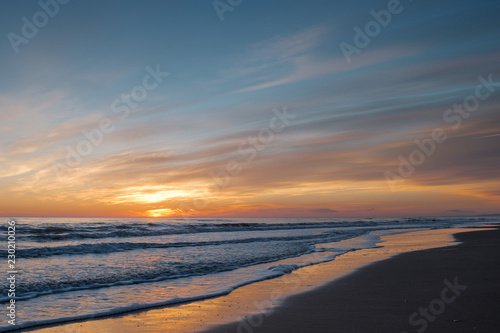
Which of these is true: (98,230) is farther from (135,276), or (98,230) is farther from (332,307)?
(332,307)

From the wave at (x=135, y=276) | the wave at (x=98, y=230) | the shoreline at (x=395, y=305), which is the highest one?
the wave at (x=98, y=230)

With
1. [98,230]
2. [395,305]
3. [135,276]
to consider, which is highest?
[98,230]

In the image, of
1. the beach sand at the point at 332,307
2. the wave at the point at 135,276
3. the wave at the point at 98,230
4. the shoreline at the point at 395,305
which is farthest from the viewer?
the wave at the point at 98,230

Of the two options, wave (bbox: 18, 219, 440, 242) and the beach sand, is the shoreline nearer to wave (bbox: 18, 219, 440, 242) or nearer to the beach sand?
the beach sand

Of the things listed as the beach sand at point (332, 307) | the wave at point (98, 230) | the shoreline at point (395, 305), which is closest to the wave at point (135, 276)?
the beach sand at point (332, 307)

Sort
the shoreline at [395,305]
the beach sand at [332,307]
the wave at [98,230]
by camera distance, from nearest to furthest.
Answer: the shoreline at [395,305] → the beach sand at [332,307] → the wave at [98,230]

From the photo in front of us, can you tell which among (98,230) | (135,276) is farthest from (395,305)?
(98,230)

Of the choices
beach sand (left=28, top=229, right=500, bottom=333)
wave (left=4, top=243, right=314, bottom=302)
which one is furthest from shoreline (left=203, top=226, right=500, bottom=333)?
wave (left=4, top=243, right=314, bottom=302)

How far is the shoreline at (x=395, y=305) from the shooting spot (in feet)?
20.3

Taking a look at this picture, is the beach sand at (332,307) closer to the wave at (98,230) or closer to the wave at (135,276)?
the wave at (135,276)

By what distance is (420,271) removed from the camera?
12016 millimetres

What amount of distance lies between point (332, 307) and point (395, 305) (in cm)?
127

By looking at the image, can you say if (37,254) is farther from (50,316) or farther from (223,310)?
(223,310)

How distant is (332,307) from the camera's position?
7691 mm
